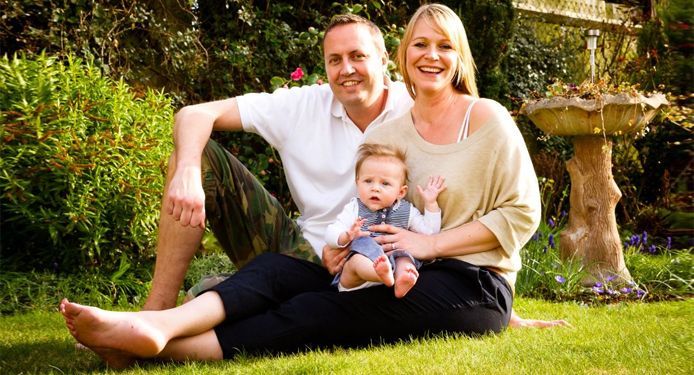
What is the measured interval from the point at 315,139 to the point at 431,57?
65 cm

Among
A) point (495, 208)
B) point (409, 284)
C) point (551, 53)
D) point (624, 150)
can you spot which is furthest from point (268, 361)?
point (551, 53)

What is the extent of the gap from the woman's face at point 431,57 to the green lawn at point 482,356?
965mm

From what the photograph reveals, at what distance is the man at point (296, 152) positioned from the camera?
3.11 meters

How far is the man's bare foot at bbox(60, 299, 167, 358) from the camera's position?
2.43 m

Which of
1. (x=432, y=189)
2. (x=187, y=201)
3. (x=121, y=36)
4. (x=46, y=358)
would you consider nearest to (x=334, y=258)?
(x=432, y=189)

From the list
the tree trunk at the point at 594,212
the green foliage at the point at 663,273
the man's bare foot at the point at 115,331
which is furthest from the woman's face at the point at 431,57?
the green foliage at the point at 663,273

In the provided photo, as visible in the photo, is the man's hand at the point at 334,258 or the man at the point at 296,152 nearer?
the man's hand at the point at 334,258

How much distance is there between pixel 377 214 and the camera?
9.54 feet

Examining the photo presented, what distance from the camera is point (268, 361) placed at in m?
2.62

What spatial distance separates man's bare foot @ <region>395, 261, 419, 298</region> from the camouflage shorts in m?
0.57

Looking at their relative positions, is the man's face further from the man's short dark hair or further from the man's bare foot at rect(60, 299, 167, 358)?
the man's bare foot at rect(60, 299, 167, 358)

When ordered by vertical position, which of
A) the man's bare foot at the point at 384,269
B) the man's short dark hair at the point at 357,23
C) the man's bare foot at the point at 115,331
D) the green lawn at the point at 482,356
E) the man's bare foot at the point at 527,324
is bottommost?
the man's bare foot at the point at 527,324

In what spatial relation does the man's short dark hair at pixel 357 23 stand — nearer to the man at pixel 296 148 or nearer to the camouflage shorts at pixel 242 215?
the man at pixel 296 148

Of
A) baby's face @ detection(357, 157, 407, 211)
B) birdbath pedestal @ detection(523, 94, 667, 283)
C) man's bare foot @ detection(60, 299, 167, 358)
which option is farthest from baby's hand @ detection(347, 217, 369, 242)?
birdbath pedestal @ detection(523, 94, 667, 283)
